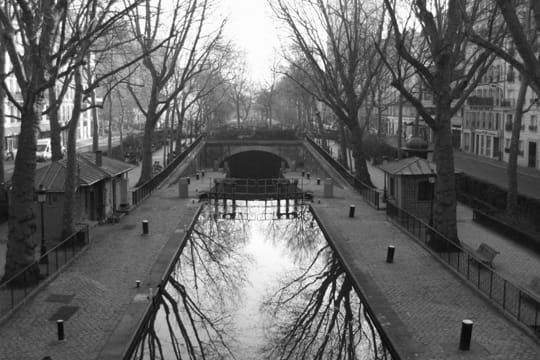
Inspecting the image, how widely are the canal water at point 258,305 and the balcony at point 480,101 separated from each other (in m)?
40.3

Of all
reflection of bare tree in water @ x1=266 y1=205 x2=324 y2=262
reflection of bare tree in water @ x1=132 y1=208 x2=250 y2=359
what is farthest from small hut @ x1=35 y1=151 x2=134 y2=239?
reflection of bare tree in water @ x1=266 y1=205 x2=324 y2=262

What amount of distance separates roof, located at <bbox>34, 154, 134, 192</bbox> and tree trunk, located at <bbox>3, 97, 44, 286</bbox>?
22.9 feet

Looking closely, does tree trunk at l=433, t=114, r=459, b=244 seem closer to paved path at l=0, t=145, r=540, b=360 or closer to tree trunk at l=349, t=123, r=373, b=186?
paved path at l=0, t=145, r=540, b=360

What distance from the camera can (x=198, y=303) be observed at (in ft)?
63.1

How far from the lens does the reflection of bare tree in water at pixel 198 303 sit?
15.4m

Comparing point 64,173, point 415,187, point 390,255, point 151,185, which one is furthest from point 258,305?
point 151,185

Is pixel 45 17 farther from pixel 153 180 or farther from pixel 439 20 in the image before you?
pixel 153 180

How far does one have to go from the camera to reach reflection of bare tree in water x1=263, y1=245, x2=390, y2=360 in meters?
15.4

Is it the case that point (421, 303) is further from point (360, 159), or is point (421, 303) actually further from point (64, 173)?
point (360, 159)

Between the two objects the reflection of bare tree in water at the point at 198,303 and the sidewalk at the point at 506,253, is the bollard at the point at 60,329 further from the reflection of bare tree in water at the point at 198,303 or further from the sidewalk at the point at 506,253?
Result: the sidewalk at the point at 506,253

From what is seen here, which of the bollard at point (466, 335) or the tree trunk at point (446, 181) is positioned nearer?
the bollard at point (466, 335)

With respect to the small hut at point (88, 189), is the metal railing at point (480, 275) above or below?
below

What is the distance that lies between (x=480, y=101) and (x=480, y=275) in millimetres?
49413

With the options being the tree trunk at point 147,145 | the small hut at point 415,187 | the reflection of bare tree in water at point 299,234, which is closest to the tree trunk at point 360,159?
the reflection of bare tree in water at point 299,234
